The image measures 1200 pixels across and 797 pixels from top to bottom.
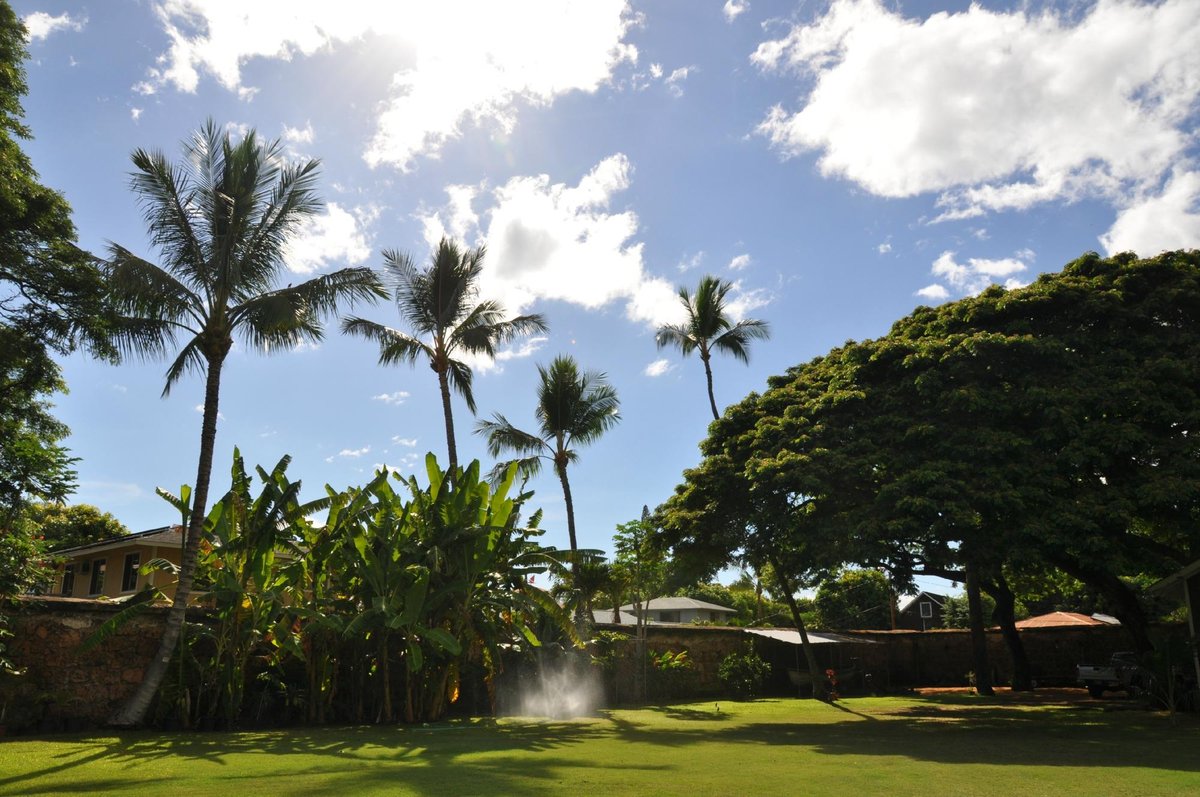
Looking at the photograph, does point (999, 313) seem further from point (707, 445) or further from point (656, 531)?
point (656, 531)

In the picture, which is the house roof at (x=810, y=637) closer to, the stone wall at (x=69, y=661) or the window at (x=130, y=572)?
the stone wall at (x=69, y=661)

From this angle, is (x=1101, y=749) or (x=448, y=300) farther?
(x=448, y=300)

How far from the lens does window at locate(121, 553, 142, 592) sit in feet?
80.9

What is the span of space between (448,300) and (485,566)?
879 centimetres

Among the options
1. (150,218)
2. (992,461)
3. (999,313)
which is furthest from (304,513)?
(999,313)

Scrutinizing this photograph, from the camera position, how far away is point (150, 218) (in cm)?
1485

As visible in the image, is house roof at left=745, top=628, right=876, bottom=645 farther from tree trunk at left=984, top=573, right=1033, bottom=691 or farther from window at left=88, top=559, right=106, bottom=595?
window at left=88, top=559, right=106, bottom=595

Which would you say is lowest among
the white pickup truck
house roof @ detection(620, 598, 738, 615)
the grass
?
the grass

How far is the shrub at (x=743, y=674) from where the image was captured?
24.3 meters

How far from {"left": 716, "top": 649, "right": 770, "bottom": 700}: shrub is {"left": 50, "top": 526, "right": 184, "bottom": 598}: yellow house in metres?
16.3

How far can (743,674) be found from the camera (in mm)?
24594

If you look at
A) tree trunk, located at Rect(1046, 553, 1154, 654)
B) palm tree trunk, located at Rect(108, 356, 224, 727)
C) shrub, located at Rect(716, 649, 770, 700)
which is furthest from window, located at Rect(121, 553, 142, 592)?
tree trunk, located at Rect(1046, 553, 1154, 654)

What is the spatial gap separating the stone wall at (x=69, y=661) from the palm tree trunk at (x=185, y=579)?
0.97ft

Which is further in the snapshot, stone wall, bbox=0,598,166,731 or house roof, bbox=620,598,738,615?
house roof, bbox=620,598,738,615
